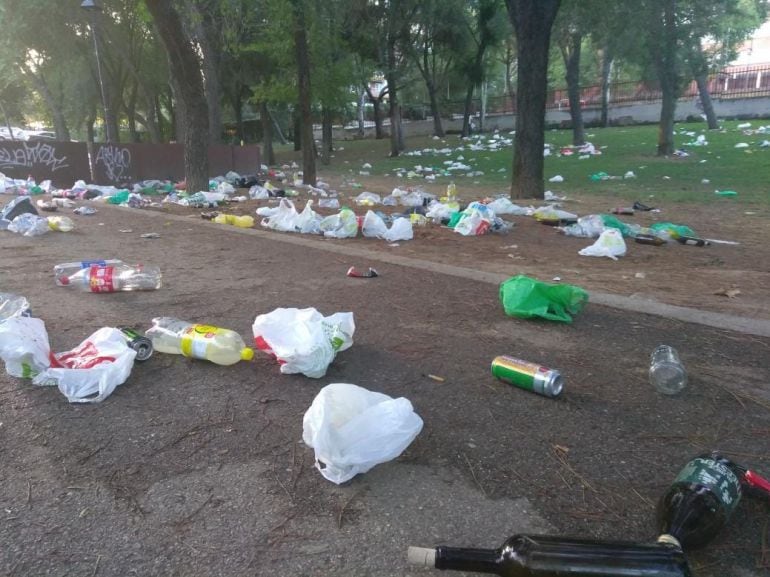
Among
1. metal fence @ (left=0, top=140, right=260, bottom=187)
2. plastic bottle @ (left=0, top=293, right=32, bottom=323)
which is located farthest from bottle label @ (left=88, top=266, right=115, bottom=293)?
metal fence @ (left=0, top=140, right=260, bottom=187)

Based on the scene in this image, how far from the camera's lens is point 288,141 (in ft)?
158

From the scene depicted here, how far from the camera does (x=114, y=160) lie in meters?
15.3

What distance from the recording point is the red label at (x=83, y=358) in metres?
2.84

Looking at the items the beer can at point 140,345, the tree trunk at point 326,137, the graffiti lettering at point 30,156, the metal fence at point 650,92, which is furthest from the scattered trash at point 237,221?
the metal fence at point 650,92

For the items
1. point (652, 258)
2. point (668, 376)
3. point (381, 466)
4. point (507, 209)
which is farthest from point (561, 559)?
point (507, 209)

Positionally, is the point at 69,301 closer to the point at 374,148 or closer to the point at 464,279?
the point at 464,279

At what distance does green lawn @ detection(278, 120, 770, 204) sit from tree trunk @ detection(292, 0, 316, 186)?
9.96 ft

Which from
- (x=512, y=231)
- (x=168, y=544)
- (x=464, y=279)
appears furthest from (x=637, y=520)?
(x=512, y=231)

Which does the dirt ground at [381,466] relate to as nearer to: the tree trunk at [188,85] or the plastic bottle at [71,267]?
the plastic bottle at [71,267]

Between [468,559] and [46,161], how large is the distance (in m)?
16.7

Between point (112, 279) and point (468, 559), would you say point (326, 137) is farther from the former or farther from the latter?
point (468, 559)

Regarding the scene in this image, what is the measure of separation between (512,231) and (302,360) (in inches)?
230

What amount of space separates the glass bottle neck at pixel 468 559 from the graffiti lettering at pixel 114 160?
1598 cm

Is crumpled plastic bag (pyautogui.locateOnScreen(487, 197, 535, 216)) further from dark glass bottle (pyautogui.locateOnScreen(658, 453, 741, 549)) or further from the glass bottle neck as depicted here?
the glass bottle neck
